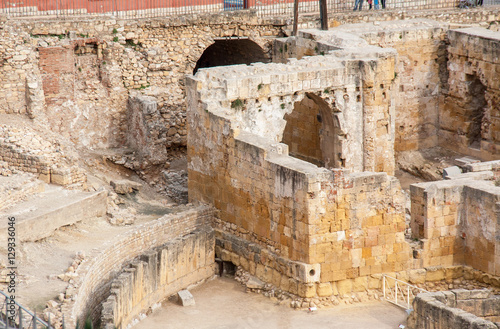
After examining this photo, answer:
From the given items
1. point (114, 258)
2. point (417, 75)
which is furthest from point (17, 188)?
point (417, 75)

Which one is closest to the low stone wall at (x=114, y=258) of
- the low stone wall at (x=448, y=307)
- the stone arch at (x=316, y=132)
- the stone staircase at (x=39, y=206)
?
the stone staircase at (x=39, y=206)

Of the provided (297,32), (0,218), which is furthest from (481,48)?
(0,218)

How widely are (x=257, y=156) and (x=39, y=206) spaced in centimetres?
442

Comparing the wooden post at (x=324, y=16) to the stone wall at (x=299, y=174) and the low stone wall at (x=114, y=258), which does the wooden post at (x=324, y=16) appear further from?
the low stone wall at (x=114, y=258)

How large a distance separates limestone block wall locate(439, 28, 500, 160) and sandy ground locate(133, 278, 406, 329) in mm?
9036

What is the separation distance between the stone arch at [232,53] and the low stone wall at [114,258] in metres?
7.84

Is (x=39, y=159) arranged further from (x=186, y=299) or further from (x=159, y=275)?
(x=186, y=299)

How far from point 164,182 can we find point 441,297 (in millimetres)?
8669

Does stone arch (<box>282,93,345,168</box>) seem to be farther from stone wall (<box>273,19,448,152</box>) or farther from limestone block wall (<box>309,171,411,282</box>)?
limestone block wall (<box>309,171,411,282</box>)

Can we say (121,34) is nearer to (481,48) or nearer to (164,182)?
(164,182)

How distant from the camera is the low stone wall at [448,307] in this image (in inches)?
797

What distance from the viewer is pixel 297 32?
96.7 ft

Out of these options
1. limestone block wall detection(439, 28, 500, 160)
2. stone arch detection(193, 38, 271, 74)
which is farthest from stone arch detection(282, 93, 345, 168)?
limestone block wall detection(439, 28, 500, 160)

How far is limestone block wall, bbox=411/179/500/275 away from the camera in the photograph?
22547 mm
